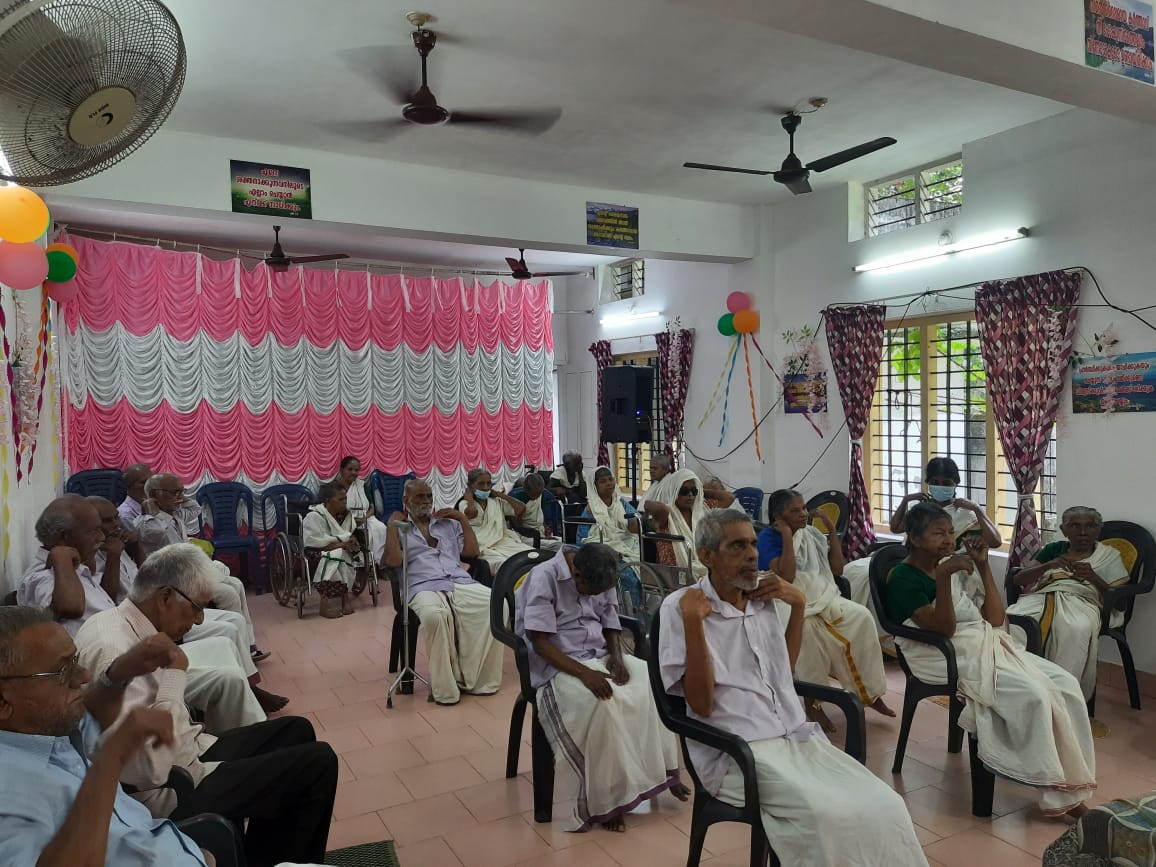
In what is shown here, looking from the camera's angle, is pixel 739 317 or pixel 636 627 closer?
pixel 636 627

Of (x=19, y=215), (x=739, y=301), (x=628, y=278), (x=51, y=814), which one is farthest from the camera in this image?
(x=628, y=278)

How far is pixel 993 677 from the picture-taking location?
326cm

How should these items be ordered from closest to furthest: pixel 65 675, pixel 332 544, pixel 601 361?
pixel 65 675 → pixel 332 544 → pixel 601 361

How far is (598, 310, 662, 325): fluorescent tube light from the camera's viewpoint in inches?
379

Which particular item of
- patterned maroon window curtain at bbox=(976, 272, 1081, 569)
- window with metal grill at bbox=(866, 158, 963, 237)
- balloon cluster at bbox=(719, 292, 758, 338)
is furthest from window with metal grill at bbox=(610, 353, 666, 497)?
patterned maroon window curtain at bbox=(976, 272, 1081, 569)

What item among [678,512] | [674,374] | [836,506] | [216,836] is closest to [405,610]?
[678,512]

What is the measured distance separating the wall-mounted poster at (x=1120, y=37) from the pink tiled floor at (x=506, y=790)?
3036mm

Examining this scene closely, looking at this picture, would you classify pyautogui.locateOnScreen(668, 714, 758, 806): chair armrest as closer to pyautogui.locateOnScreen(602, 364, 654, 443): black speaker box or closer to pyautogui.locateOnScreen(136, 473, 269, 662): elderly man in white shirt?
pyautogui.locateOnScreen(136, 473, 269, 662): elderly man in white shirt

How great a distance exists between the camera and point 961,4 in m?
2.95

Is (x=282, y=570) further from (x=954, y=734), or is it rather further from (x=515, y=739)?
(x=954, y=734)

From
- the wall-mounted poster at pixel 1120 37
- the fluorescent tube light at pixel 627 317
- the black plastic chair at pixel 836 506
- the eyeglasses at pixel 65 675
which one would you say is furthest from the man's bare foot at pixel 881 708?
the fluorescent tube light at pixel 627 317

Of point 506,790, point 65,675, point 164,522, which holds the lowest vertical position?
point 506,790

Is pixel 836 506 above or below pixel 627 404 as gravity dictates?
below

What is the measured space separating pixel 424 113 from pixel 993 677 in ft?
11.5
